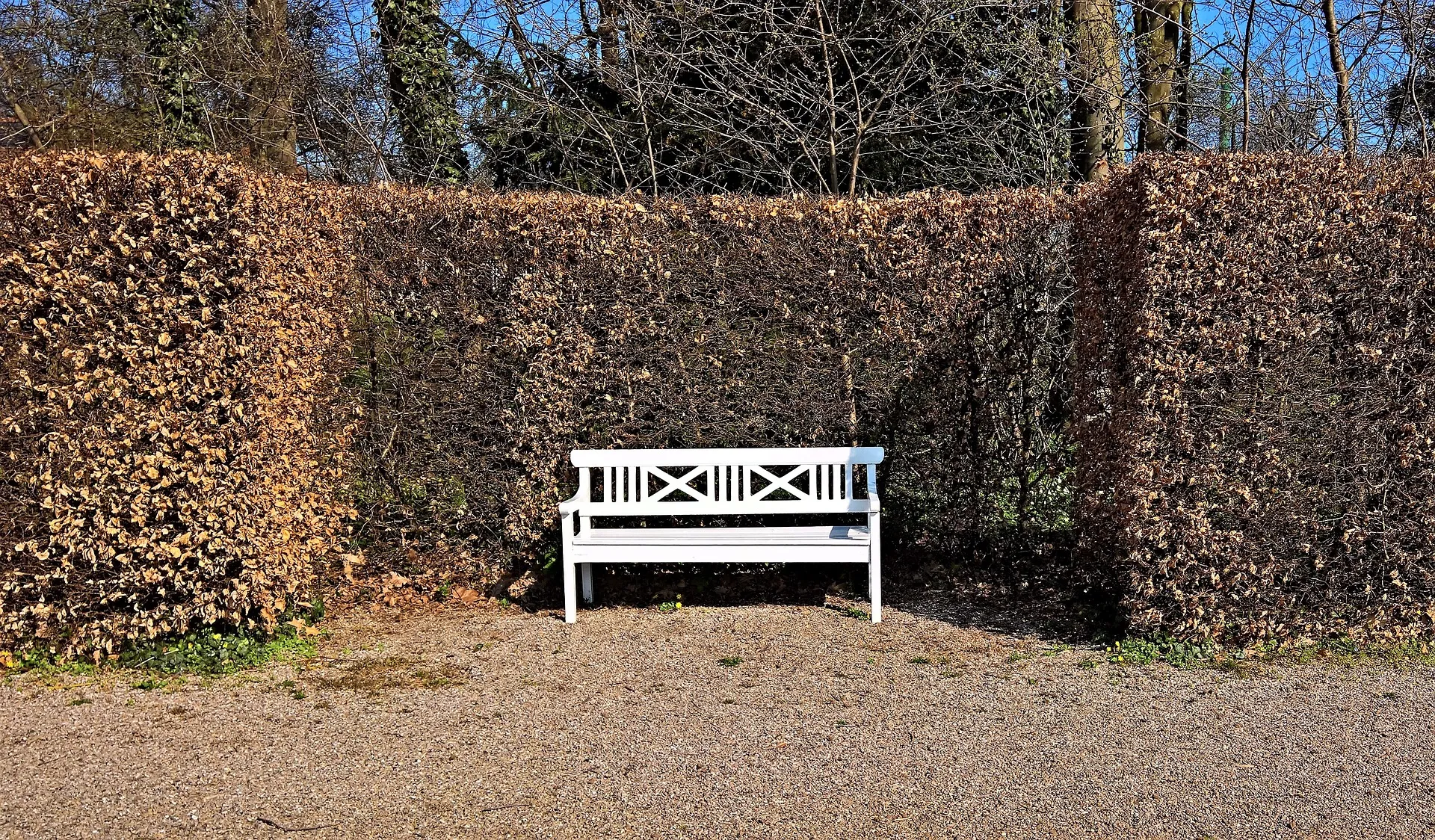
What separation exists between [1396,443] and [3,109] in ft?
42.4

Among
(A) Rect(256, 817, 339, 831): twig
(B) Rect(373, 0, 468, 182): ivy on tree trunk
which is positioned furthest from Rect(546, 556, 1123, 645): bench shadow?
(B) Rect(373, 0, 468, 182): ivy on tree trunk

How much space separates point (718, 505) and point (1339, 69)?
7306 mm

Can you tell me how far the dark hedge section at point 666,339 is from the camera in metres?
6.10

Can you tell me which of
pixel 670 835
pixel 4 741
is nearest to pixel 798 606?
pixel 670 835

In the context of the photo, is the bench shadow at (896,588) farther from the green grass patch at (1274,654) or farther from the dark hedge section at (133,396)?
the dark hedge section at (133,396)

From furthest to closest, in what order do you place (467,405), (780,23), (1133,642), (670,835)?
1. (780,23)
2. (467,405)
3. (1133,642)
4. (670,835)

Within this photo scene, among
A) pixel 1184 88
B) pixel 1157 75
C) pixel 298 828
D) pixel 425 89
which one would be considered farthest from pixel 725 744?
pixel 1184 88

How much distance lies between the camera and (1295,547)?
491 cm

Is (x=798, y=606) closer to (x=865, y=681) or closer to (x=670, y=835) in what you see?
(x=865, y=681)

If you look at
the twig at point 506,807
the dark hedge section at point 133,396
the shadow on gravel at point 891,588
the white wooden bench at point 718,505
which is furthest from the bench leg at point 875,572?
the dark hedge section at point 133,396

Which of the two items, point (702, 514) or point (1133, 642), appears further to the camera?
point (702, 514)

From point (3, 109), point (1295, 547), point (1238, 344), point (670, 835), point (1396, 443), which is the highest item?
point (3, 109)

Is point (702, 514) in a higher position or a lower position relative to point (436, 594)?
higher

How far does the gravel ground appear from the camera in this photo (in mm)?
3395
